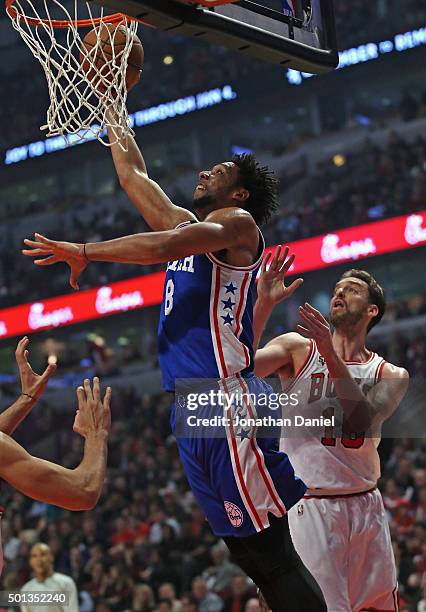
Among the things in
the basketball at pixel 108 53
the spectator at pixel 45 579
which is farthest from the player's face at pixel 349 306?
the spectator at pixel 45 579

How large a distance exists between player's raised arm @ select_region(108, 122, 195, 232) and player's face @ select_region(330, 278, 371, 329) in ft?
3.18

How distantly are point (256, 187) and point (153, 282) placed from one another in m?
14.5

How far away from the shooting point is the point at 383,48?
56.5ft

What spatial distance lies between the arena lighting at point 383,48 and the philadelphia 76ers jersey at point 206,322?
13.9 meters

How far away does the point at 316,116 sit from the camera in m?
22.6

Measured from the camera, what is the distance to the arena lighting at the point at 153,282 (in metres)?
15.8

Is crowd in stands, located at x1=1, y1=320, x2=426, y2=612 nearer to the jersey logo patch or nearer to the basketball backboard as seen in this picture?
the basketball backboard

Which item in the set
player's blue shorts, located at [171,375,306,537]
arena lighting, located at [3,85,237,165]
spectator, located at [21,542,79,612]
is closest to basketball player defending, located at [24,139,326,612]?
player's blue shorts, located at [171,375,306,537]

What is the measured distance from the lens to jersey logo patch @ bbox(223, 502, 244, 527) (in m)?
3.45

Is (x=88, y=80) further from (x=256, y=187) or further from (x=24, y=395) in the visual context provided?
(x=24, y=395)

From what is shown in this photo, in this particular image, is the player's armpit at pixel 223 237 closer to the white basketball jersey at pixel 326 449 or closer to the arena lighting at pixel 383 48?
the white basketball jersey at pixel 326 449

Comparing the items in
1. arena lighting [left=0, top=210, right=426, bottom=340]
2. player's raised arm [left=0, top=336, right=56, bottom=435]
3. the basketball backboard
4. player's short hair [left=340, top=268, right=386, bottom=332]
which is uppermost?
arena lighting [left=0, top=210, right=426, bottom=340]

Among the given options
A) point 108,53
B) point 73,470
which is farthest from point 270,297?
point 73,470

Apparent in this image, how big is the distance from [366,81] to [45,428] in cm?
1090
